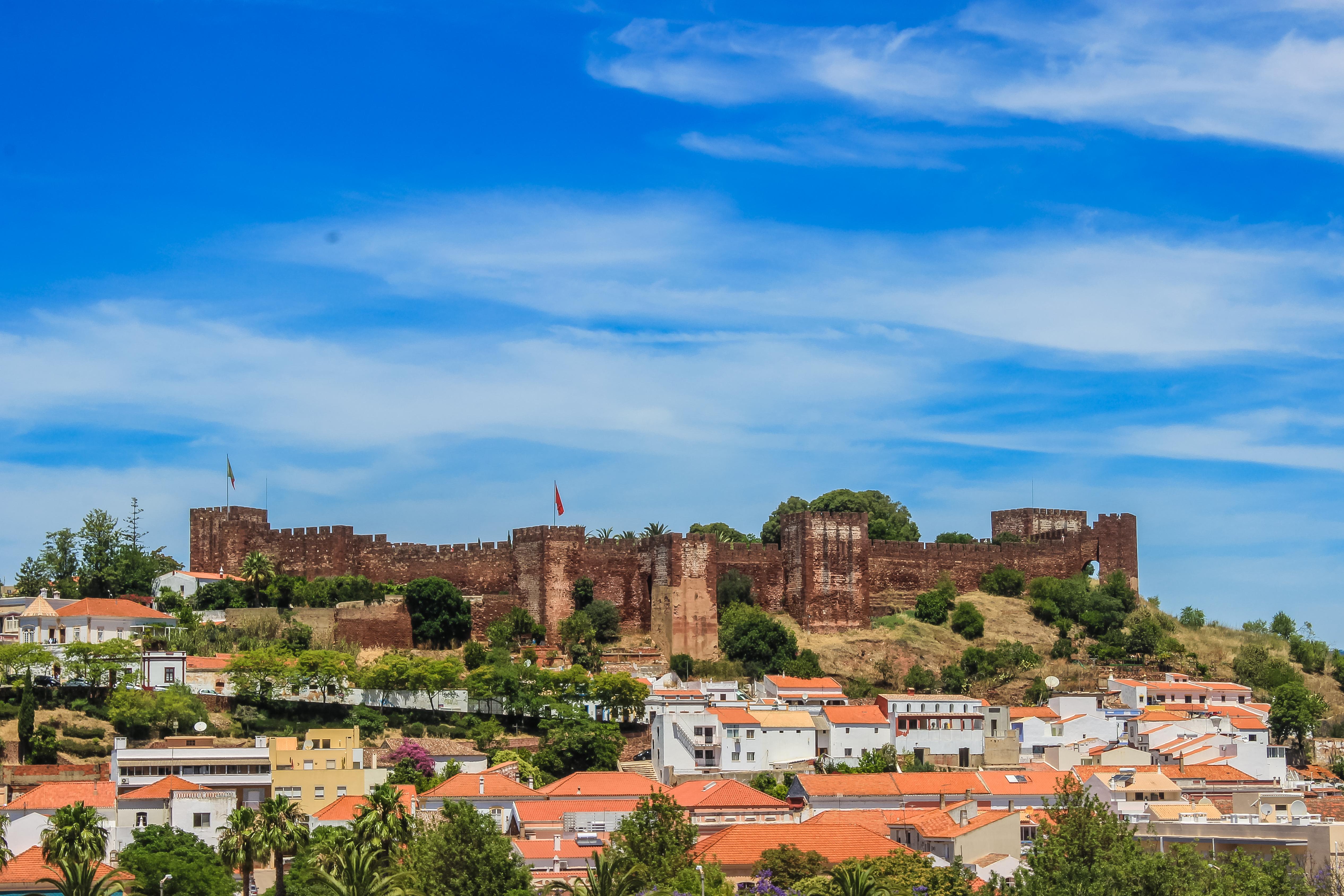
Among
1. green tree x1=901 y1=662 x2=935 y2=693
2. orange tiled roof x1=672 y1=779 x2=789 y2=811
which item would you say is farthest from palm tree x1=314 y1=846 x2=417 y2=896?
green tree x1=901 y1=662 x2=935 y2=693

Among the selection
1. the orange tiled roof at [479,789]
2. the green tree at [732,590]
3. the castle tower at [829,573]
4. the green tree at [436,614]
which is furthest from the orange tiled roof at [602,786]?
the castle tower at [829,573]

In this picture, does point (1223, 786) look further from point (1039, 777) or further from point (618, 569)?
point (618, 569)

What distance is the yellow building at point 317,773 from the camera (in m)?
53.4

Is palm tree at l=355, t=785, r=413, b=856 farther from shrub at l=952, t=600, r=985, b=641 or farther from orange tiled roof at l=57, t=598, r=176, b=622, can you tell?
shrub at l=952, t=600, r=985, b=641

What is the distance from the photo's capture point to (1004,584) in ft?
266

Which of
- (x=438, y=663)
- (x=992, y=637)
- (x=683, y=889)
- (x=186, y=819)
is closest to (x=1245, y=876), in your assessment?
(x=683, y=889)

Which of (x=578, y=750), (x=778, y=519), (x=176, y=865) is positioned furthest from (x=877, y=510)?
(x=176, y=865)

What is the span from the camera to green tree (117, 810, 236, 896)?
42.3 meters

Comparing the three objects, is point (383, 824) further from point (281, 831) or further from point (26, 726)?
point (26, 726)

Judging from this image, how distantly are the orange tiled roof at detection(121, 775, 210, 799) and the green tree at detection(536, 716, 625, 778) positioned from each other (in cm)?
1222

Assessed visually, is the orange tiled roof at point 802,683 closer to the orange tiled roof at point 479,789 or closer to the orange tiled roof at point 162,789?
the orange tiled roof at point 479,789

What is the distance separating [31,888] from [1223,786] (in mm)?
36195

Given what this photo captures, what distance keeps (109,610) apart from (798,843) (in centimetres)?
3168

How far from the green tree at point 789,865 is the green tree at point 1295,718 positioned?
96.3ft
